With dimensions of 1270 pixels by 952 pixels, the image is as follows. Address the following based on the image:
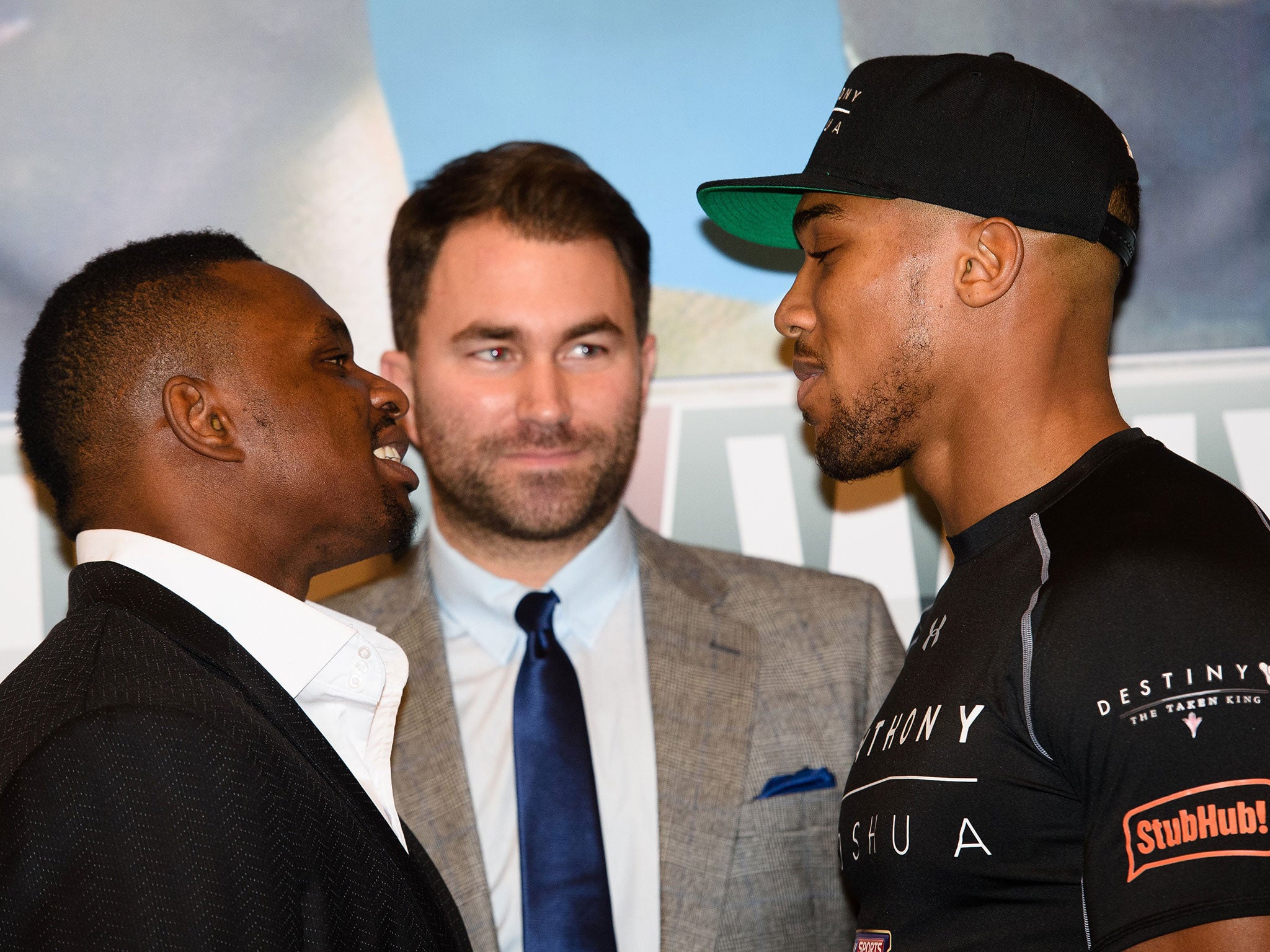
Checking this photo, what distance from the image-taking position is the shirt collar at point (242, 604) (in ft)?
4.22

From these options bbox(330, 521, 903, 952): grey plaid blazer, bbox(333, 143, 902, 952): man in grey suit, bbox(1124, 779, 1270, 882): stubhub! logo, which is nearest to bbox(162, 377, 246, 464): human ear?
bbox(333, 143, 902, 952): man in grey suit

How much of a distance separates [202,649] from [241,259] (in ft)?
1.89

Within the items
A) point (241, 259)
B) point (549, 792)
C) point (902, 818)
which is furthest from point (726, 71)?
point (902, 818)

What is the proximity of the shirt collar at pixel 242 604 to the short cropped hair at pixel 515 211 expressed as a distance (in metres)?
0.95

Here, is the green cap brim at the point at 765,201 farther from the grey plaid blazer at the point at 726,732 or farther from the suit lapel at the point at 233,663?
the suit lapel at the point at 233,663

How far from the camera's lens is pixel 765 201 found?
6.19ft

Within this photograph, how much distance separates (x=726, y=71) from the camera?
2.41 m

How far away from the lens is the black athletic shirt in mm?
1032

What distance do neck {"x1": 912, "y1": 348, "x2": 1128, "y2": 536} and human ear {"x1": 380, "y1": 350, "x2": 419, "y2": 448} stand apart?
110 centimetres

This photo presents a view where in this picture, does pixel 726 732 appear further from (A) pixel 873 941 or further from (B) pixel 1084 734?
(B) pixel 1084 734

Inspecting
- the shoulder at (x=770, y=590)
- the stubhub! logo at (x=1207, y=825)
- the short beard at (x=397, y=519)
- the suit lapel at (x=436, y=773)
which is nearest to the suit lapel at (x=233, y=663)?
the short beard at (x=397, y=519)

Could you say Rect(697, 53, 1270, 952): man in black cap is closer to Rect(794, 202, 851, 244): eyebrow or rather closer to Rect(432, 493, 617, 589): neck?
Rect(794, 202, 851, 244): eyebrow

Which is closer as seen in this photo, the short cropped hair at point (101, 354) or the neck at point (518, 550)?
the short cropped hair at point (101, 354)

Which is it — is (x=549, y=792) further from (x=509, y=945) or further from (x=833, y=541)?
(x=833, y=541)
